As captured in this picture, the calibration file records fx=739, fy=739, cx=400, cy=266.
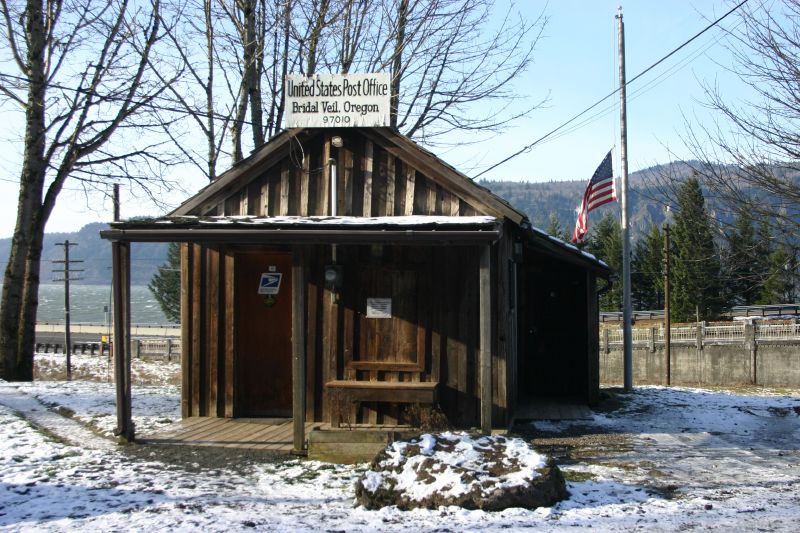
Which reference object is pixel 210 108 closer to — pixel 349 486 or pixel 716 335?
pixel 349 486

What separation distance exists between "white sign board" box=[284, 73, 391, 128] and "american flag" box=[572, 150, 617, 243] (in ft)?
24.7

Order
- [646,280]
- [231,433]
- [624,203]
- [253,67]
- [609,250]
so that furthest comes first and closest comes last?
[609,250] → [646,280] → [253,67] → [624,203] → [231,433]

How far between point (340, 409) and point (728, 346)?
3140 centimetres

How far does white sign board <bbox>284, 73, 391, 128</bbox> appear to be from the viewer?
9906 millimetres

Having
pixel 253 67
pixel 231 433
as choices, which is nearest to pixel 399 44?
pixel 253 67

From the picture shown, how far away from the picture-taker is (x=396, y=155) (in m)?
10.1

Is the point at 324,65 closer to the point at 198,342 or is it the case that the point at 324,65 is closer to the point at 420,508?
the point at 198,342

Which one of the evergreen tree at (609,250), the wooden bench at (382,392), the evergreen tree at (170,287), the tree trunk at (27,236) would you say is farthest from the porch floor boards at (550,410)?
the evergreen tree at (170,287)

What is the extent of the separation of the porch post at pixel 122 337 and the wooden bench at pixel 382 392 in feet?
8.19

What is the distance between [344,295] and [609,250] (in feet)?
197

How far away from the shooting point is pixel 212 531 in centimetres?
593

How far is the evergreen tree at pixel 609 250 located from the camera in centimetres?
6431

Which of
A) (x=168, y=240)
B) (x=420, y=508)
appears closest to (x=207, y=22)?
(x=168, y=240)

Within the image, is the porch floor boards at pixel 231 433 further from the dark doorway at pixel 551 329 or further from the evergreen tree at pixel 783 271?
the evergreen tree at pixel 783 271
